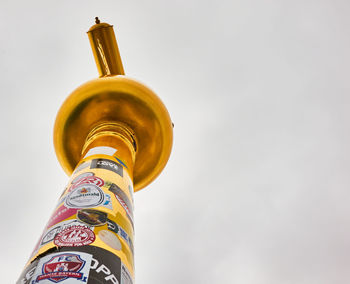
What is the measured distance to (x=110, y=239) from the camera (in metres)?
3.19

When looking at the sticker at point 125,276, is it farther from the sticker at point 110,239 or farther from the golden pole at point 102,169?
the sticker at point 110,239

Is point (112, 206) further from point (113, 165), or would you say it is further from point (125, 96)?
point (125, 96)

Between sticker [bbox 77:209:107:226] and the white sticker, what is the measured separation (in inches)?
52.5

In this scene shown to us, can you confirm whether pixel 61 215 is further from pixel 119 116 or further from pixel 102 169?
pixel 119 116

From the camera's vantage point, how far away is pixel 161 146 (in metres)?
6.35

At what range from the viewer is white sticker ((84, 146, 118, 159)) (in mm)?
4627

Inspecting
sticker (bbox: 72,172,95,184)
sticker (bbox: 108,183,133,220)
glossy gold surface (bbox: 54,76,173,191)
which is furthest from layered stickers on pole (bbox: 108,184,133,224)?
glossy gold surface (bbox: 54,76,173,191)

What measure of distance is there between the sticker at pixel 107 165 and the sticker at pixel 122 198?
35 cm

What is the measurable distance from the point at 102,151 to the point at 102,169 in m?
0.54

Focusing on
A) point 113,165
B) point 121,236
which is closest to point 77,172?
point 113,165

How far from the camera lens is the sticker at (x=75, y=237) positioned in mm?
2928

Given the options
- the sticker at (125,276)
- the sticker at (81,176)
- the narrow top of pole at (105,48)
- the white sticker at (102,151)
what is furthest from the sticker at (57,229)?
the narrow top of pole at (105,48)

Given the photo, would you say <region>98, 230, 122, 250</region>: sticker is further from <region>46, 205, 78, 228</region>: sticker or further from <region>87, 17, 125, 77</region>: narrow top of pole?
<region>87, 17, 125, 77</region>: narrow top of pole

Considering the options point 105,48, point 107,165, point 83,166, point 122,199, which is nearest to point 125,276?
point 122,199
